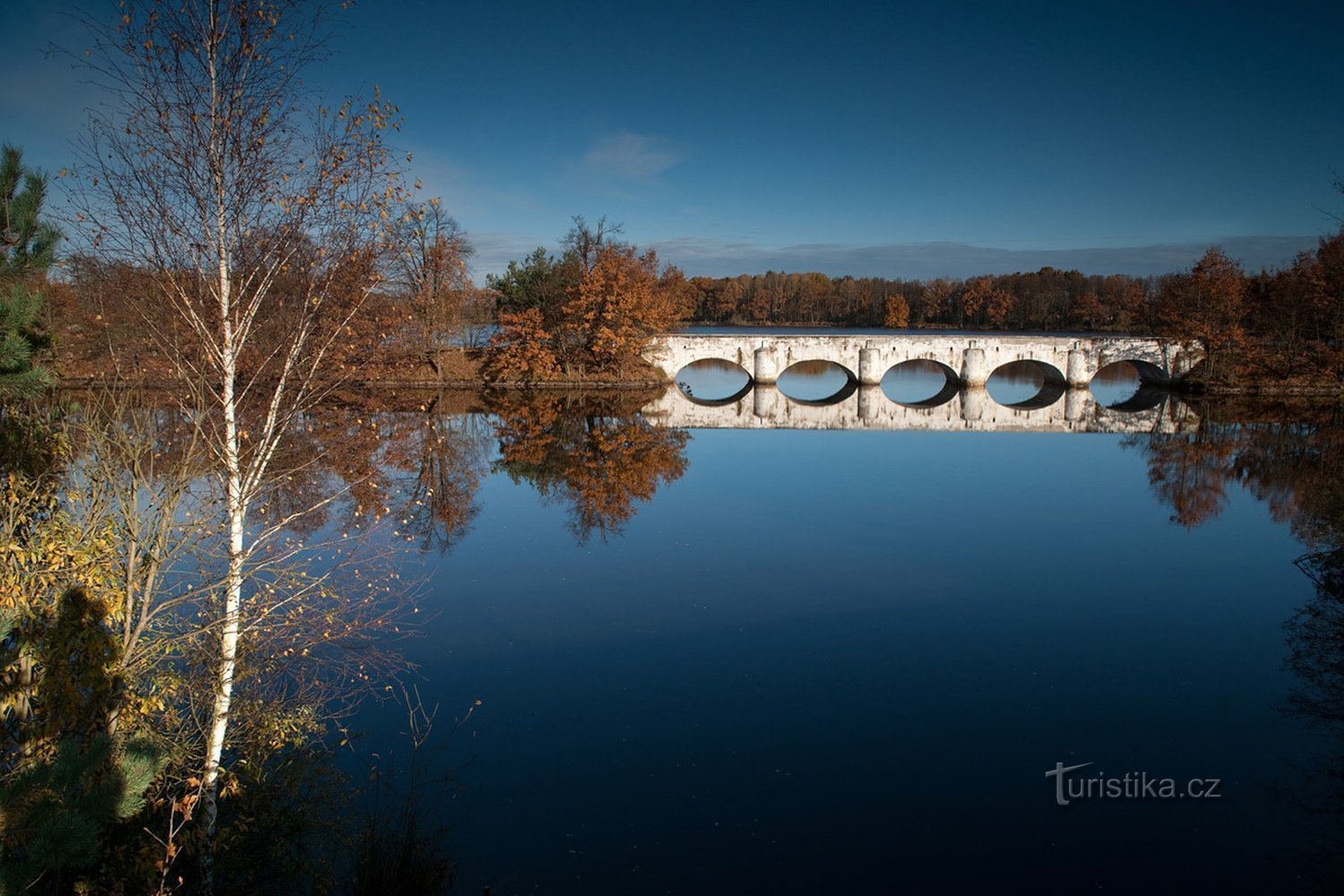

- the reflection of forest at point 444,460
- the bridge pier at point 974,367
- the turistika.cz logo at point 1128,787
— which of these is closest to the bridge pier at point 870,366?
the bridge pier at point 974,367

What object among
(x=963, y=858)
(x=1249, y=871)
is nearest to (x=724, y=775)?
(x=963, y=858)

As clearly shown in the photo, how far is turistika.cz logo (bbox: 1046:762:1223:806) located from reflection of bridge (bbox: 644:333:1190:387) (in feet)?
107

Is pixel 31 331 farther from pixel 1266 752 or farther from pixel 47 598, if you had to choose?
pixel 1266 752

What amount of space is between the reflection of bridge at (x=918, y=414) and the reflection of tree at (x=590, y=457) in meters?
2.49

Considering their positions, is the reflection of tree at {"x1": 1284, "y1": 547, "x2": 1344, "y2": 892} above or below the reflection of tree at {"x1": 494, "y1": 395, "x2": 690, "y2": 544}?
below

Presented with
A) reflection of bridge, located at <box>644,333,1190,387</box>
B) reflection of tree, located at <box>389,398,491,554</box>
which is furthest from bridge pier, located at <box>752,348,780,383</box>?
reflection of tree, located at <box>389,398,491,554</box>

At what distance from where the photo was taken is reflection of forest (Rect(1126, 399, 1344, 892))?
7.01 meters

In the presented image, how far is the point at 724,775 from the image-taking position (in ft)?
23.7

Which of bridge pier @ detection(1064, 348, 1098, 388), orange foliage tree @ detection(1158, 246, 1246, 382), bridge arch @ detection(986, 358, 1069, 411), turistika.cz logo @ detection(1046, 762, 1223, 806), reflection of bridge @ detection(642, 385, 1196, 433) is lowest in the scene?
turistika.cz logo @ detection(1046, 762, 1223, 806)

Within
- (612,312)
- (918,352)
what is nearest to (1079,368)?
(918,352)

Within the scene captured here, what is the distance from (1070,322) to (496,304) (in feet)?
222

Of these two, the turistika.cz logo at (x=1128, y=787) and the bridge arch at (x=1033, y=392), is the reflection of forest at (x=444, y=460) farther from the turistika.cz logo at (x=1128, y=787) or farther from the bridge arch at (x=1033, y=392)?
the bridge arch at (x=1033, y=392)

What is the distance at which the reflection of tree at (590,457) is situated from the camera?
16859 millimetres

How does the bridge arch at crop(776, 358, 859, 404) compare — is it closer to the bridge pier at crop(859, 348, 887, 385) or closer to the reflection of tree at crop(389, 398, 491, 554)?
the bridge pier at crop(859, 348, 887, 385)
